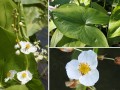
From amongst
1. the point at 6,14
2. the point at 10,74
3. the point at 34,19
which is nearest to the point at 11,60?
the point at 10,74

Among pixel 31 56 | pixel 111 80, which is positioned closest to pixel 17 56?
pixel 31 56

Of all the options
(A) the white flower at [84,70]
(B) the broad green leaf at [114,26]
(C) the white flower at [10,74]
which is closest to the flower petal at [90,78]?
(A) the white flower at [84,70]

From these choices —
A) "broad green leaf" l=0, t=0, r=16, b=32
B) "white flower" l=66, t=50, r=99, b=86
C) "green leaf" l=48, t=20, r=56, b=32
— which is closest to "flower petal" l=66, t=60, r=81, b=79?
"white flower" l=66, t=50, r=99, b=86

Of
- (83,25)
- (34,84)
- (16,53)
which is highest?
(83,25)

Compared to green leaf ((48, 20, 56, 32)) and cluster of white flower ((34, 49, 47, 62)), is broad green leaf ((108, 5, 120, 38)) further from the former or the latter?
cluster of white flower ((34, 49, 47, 62))

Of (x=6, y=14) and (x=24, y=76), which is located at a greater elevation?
(x=6, y=14)

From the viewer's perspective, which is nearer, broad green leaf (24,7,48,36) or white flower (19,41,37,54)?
white flower (19,41,37,54)

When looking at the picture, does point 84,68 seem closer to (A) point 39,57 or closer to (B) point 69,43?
(B) point 69,43
